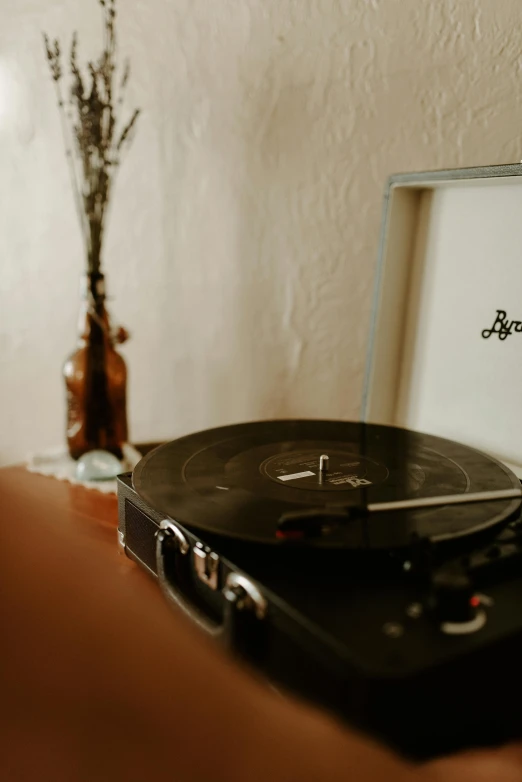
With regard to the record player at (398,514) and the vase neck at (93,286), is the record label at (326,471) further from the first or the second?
the vase neck at (93,286)

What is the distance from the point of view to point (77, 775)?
0.47 metres

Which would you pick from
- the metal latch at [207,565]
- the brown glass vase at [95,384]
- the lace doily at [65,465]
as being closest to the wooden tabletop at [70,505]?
the lace doily at [65,465]

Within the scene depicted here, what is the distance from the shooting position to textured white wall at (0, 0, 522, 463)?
1.11 meters

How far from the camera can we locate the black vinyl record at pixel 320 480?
2.16 ft

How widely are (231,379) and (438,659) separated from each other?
42.9 inches

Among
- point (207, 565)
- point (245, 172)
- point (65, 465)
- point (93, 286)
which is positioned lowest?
point (65, 465)

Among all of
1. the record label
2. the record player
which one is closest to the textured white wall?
the record player

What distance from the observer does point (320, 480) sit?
32.0 inches

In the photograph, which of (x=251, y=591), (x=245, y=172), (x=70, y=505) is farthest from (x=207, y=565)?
(x=245, y=172)

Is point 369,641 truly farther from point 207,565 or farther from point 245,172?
point 245,172

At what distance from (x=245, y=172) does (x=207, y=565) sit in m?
0.98

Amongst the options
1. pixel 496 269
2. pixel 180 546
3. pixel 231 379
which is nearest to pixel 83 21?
pixel 231 379

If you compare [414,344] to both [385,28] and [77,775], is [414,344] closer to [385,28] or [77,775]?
[385,28]

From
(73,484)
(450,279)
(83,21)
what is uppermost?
(83,21)
